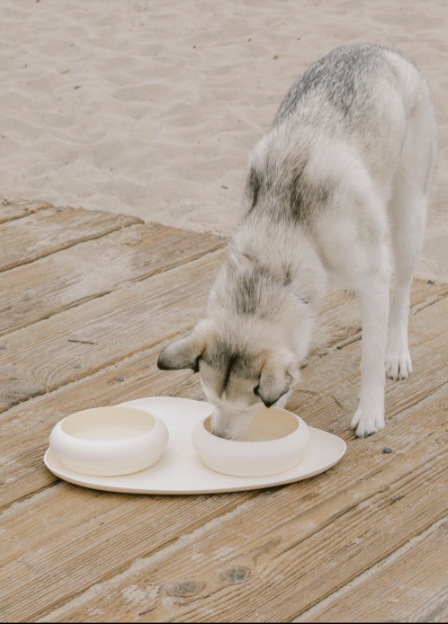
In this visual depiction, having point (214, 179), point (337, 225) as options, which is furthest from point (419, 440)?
point (214, 179)

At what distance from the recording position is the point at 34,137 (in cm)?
731

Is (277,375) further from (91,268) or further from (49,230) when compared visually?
(49,230)

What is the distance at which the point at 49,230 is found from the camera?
5141mm

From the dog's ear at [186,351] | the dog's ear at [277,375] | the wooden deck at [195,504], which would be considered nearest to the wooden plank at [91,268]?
the wooden deck at [195,504]

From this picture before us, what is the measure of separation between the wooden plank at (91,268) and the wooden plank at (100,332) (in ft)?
0.30

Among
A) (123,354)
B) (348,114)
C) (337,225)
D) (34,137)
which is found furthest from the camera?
(34,137)

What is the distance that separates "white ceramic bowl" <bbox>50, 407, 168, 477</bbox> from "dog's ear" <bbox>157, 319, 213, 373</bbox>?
30 cm

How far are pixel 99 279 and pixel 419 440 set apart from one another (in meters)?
2.11

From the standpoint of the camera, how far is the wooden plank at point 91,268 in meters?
4.33

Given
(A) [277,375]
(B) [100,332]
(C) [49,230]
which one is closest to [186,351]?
(A) [277,375]

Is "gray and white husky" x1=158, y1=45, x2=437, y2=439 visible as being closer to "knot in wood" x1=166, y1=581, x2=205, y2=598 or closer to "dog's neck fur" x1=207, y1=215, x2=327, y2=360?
"dog's neck fur" x1=207, y1=215, x2=327, y2=360

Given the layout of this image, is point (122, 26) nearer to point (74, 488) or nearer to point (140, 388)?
point (140, 388)

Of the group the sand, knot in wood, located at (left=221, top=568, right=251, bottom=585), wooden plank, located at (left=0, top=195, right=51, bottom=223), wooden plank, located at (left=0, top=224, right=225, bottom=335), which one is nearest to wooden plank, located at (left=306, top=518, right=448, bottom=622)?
knot in wood, located at (left=221, top=568, right=251, bottom=585)

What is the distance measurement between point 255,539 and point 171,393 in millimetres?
1063
